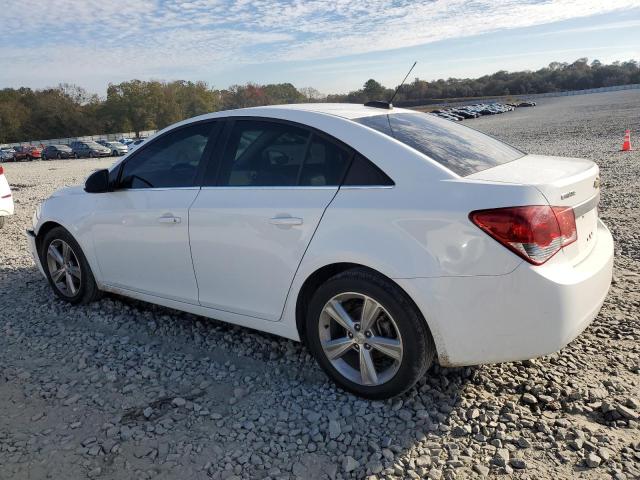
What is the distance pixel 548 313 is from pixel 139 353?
280 centimetres

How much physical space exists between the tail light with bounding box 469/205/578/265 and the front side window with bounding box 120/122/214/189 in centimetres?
211

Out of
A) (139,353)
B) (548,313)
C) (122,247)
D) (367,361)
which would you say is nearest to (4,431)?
(139,353)

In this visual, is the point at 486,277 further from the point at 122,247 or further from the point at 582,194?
the point at 122,247

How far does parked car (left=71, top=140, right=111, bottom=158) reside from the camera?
44.8 metres

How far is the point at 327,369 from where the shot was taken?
3.21 m

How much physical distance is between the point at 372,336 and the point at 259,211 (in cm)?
103

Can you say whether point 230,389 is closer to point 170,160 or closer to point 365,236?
point 365,236

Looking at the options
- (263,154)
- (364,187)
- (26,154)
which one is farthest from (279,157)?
(26,154)

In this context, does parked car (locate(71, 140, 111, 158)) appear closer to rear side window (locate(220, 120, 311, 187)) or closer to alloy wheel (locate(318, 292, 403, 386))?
rear side window (locate(220, 120, 311, 187))

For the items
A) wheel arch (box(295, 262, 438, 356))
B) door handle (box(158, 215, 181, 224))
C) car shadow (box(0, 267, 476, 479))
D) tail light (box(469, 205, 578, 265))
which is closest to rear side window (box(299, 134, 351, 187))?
wheel arch (box(295, 262, 438, 356))

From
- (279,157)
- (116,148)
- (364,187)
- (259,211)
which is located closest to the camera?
(364,187)

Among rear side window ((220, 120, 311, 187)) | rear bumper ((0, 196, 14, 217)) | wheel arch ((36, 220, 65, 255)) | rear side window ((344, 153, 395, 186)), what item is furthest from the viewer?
rear bumper ((0, 196, 14, 217))

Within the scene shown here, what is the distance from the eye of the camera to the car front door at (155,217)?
148 inches

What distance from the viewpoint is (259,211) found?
3.27 m
